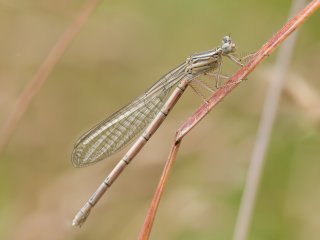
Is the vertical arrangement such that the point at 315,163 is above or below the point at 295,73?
below

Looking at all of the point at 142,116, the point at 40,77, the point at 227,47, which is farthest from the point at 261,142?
the point at 40,77

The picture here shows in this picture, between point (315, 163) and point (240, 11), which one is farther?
point (240, 11)

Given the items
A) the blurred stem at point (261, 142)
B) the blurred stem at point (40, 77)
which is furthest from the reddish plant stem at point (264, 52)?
the blurred stem at point (40, 77)

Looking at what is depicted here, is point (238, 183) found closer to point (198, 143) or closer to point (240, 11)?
point (198, 143)

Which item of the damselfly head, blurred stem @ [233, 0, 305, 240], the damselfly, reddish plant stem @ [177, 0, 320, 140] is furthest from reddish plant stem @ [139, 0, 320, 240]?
the damselfly

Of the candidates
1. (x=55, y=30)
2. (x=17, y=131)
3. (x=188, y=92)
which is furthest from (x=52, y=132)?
(x=188, y=92)

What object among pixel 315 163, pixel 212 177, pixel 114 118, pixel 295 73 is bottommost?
pixel 114 118

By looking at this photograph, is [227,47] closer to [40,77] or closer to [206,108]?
[40,77]

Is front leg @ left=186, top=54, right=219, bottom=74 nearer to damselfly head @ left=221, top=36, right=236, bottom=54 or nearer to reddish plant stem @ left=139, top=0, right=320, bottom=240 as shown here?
damselfly head @ left=221, top=36, right=236, bottom=54
